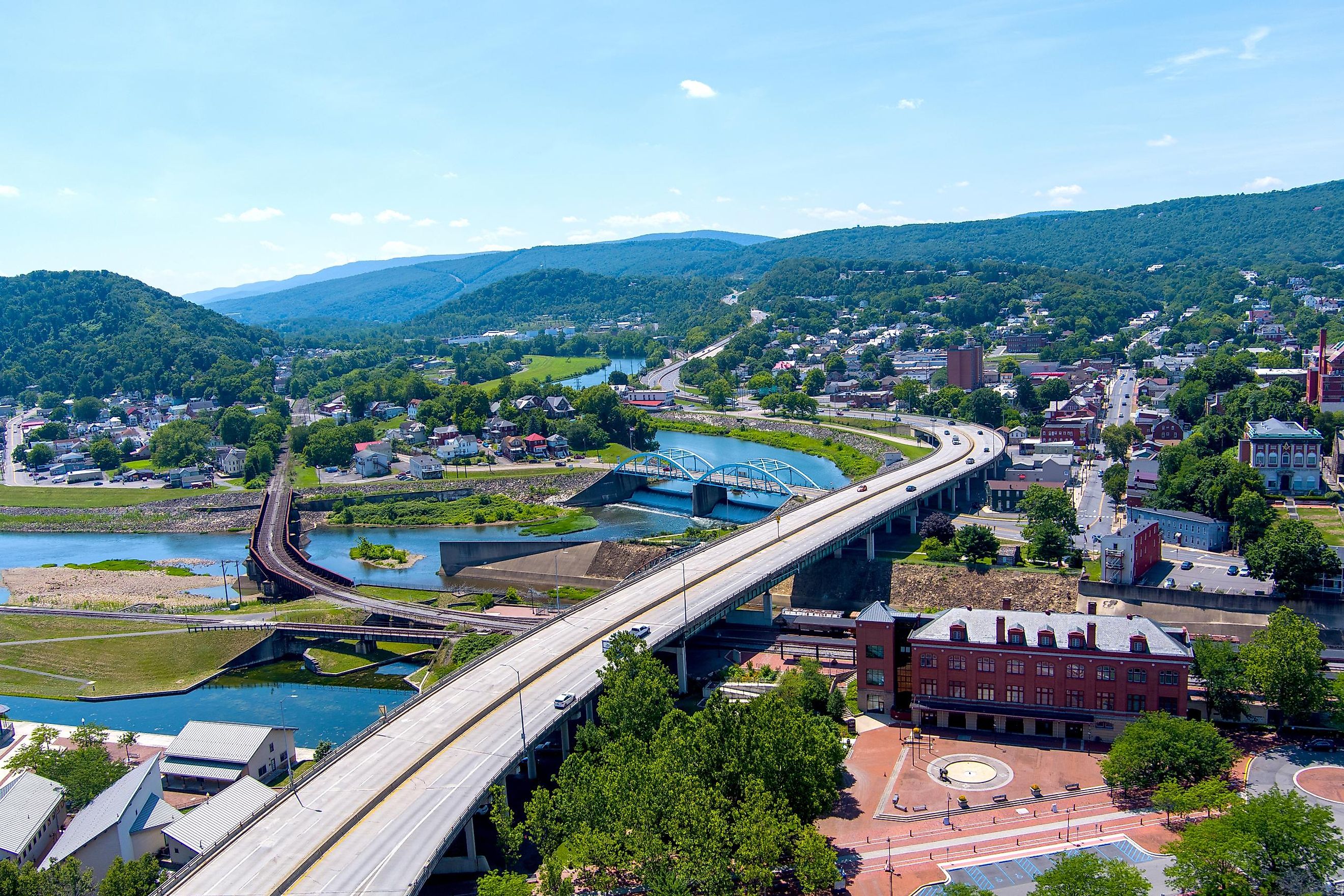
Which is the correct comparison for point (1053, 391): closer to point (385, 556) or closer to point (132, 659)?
point (385, 556)

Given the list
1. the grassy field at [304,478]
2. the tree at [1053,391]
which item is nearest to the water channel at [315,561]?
the grassy field at [304,478]

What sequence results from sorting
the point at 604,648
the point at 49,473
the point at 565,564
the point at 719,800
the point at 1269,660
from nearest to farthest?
the point at 719,800, the point at 1269,660, the point at 604,648, the point at 565,564, the point at 49,473

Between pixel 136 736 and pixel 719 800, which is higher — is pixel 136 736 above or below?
below

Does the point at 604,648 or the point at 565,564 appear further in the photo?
the point at 565,564

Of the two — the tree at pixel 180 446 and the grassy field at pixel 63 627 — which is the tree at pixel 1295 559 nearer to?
the grassy field at pixel 63 627

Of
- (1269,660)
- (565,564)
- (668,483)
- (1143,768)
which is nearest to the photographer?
(1143,768)

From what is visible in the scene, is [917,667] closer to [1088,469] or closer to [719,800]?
[719,800]

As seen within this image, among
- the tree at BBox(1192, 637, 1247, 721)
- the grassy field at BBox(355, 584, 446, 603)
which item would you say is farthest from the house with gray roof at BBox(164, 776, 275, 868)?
the tree at BBox(1192, 637, 1247, 721)

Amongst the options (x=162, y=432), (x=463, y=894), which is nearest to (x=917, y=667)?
(x=463, y=894)
